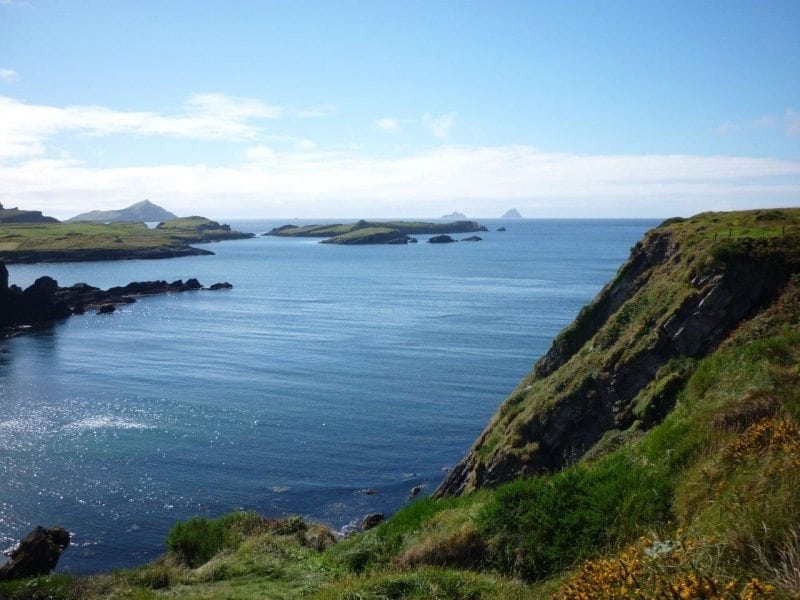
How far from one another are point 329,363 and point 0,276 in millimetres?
58887

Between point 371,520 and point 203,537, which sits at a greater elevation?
point 203,537

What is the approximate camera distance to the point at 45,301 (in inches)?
3809

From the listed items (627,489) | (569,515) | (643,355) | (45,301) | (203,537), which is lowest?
(203,537)

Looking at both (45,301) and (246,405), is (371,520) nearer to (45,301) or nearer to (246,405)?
(246,405)

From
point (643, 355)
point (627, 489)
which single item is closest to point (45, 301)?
point (643, 355)

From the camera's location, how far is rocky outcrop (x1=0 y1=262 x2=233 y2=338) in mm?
92625

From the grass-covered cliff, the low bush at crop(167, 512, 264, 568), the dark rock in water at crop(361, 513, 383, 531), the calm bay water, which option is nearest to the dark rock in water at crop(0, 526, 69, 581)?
the calm bay water

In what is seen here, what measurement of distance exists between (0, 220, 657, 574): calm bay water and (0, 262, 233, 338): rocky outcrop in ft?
12.1

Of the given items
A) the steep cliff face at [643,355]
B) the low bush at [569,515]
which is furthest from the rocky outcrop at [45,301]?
the low bush at [569,515]

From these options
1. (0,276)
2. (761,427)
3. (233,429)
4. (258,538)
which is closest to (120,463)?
(233,429)

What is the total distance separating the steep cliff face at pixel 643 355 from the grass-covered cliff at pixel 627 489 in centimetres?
7

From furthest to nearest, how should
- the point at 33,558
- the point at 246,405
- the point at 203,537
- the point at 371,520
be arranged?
the point at 246,405 < the point at 371,520 < the point at 33,558 < the point at 203,537

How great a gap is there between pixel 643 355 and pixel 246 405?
111 ft

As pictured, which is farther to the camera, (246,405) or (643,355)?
(246,405)
